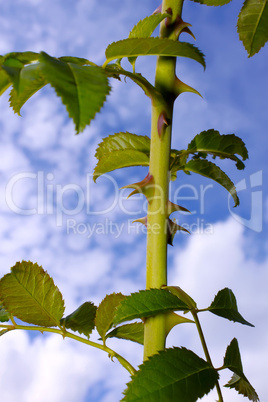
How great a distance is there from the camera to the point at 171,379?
0.90m

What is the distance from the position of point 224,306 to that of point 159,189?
0.33 metres

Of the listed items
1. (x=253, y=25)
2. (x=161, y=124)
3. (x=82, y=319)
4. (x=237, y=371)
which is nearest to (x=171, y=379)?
(x=237, y=371)

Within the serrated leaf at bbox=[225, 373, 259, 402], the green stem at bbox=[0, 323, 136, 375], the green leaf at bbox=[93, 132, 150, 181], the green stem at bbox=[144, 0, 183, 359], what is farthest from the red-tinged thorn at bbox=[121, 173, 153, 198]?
the serrated leaf at bbox=[225, 373, 259, 402]

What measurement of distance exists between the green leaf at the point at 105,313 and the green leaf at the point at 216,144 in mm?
460

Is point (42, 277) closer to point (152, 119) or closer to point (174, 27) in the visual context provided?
point (152, 119)

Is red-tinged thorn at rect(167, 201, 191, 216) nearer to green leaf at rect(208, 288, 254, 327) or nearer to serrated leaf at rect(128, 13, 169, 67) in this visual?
green leaf at rect(208, 288, 254, 327)

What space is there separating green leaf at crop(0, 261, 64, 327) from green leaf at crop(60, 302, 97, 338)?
5cm

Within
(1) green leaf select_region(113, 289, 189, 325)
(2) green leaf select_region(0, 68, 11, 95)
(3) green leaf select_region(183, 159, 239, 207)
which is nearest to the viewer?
(2) green leaf select_region(0, 68, 11, 95)

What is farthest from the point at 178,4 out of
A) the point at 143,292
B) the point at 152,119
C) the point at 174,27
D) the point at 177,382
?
the point at 177,382

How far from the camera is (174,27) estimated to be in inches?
45.6

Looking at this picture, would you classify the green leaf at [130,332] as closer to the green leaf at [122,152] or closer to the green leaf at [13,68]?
the green leaf at [122,152]

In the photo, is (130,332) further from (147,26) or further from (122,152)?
(147,26)

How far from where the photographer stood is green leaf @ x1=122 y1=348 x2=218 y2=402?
2.87 feet

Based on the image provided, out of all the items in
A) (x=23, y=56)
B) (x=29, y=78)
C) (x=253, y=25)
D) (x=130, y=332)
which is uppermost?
(x=253, y=25)
